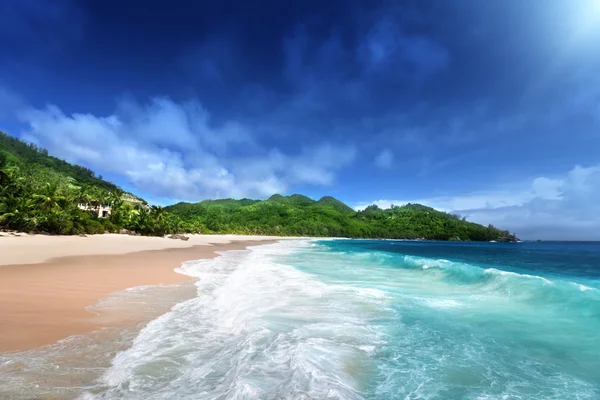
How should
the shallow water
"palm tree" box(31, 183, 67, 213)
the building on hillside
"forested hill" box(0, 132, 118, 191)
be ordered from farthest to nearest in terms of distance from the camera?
"forested hill" box(0, 132, 118, 191)
the building on hillside
"palm tree" box(31, 183, 67, 213)
the shallow water

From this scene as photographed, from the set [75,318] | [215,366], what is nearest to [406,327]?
[215,366]

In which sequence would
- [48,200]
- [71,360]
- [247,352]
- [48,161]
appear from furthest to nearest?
1. [48,161]
2. [48,200]
3. [247,352]
4. [71,360]

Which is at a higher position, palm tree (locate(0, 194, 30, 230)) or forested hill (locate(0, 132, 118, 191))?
forested hill (locate(0, 132, 118, 191))

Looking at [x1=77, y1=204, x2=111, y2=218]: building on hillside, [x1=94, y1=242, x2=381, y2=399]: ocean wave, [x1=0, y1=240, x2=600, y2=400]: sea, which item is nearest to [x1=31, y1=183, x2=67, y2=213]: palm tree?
[x1=77, y1=204, x2=111, y2=218]: building on hillside

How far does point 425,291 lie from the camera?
14.8 metres

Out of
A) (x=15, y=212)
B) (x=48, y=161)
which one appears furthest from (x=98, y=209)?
(x=48, y=161)

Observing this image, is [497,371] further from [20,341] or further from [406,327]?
[20,341]

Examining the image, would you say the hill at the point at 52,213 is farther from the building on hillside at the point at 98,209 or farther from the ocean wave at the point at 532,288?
the ocean wave at the point at 532,288

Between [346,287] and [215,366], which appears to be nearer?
[215,366]

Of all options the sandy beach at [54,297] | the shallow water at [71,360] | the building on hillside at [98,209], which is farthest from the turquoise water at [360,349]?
the building on hillside at [98,209]

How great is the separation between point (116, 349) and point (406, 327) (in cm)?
693

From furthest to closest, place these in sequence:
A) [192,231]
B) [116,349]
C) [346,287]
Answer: [192,231], [346,287], [116,349]

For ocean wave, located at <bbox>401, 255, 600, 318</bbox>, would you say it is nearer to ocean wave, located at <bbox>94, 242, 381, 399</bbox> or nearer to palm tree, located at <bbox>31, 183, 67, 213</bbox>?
ocean wave, located at <bbox>94, 242, 381, 399</bbox>

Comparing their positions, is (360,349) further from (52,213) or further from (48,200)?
(48,200)
